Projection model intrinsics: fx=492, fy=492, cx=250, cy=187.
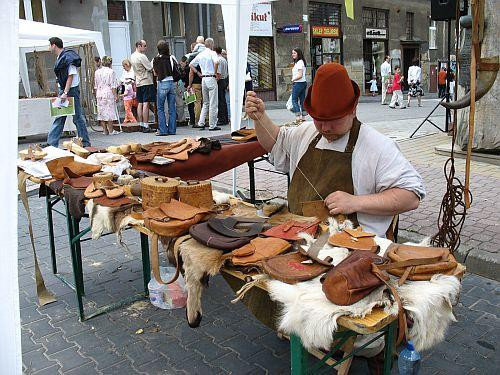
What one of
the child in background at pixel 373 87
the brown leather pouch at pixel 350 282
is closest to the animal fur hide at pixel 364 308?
the brown leather pouch at pixel 350 282

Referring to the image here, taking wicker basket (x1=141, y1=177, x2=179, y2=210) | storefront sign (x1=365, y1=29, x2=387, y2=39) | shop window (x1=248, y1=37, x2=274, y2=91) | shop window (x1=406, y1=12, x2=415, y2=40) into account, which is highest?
shop window (x1=406, y1=12, x2=415, y2=40)

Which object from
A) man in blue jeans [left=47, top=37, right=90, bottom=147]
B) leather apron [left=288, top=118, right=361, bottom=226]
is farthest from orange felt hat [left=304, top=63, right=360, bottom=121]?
man in blue jeans [left=47, top=37, right=90, bottom=147]

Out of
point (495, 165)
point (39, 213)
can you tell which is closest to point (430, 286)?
point (39, 213)

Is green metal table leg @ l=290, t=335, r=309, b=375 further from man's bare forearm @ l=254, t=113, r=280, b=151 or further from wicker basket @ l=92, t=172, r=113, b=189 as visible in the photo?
wicker basket @ l=92, t=172, r=113, b=189

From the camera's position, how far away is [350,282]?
1.44 m

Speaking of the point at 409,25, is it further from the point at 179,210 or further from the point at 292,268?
the point at 292,268

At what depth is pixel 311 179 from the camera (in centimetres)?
253

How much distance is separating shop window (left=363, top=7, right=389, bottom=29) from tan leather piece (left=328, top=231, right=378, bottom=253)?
23494 mm

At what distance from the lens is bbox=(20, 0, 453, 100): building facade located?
15305 mm

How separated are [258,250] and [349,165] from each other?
797 mm

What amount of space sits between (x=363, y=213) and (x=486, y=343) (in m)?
1.20

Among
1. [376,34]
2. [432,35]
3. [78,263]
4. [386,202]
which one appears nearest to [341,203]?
[386,202]

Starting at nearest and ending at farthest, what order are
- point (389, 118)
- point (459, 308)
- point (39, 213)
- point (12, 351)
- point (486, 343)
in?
point (12, 351) < point (486, 343) < point (459, 308) < point (39, 213) < point (389, 118)

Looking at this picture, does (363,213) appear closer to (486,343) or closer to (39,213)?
(486,343)
